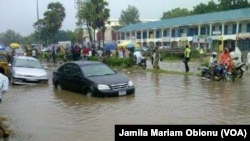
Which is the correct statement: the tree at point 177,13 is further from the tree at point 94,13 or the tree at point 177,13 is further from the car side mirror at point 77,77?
the car side mirror at point 77,77

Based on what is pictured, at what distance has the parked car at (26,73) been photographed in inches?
856

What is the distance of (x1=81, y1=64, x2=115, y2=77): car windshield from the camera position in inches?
683

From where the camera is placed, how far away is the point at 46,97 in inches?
677

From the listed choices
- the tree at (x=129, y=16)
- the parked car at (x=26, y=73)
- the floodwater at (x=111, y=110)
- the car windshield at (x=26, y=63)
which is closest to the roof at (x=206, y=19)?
the car windshield at (x=26, y=63)

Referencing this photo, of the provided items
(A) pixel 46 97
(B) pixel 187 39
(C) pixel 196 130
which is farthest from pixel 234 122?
(B) pixel 187 39

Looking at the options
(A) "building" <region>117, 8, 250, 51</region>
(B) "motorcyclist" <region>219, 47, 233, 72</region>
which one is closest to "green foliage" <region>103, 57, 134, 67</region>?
(B) "motorcyclist" <region>219, 47, 233, 72</region>

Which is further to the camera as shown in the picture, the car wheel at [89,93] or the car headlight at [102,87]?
the car wheel at [89,93]

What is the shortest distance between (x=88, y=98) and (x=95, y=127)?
5574mm

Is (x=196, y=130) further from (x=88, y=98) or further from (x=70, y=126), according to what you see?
(x=88, y=98)

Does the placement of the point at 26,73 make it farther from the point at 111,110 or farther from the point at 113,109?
the point at 111,110

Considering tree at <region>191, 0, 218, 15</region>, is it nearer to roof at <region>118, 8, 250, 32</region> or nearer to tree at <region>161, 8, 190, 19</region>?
roof at <region>118, 8, 250, 32</region>

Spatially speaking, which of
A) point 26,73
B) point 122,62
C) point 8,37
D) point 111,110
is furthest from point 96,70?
point 8,37

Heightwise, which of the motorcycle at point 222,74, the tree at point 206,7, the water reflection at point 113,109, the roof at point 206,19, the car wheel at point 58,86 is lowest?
the water reflection at point 113,109

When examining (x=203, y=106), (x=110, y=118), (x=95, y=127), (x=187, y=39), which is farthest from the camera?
(x=187, y=39)
